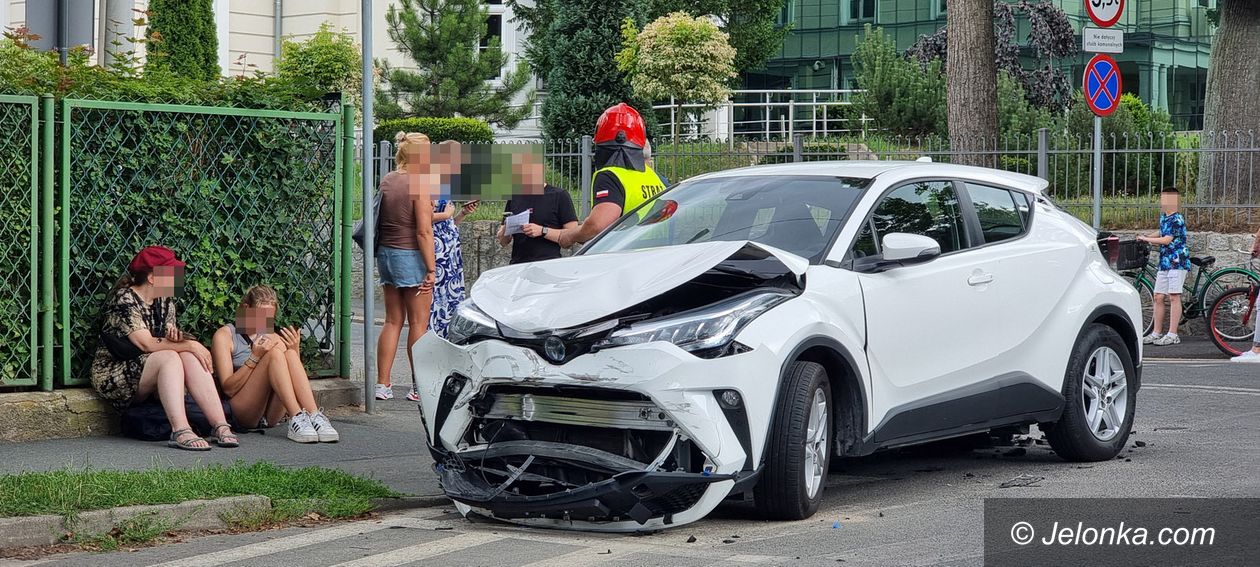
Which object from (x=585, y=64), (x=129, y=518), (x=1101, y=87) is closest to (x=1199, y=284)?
(x=1101, y=87)

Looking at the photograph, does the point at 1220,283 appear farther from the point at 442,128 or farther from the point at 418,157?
the point at 442,128

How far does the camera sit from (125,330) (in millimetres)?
8711

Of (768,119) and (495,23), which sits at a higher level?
(495,23)

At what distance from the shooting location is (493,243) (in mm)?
19812

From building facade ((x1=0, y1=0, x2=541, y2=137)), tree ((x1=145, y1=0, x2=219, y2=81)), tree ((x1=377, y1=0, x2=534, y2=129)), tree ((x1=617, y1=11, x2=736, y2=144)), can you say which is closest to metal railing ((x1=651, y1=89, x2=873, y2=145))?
tree ((x1=617, y1=11, x2=736, y2=144))

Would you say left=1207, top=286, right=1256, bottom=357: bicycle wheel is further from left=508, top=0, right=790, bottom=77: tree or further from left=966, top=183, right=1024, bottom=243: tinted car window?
left=508, top=0, right=790, bottom=77: tree

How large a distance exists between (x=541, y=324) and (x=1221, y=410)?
6.24 m

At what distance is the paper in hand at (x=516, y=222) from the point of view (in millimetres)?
9734

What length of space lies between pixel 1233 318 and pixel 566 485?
10711 millimetres

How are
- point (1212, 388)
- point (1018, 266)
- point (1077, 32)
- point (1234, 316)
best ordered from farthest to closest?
1. point (1077, 32)
2. point (1234, 316)
3. point (1212, 388)
4. point (1018, 266)

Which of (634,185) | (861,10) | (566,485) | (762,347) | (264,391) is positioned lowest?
(566,485)

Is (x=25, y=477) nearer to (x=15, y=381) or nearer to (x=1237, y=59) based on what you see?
(x=15, y=381)

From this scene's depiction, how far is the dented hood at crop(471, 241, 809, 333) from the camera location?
638 centimetres

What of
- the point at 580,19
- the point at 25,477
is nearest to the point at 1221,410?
the point at 25,477
